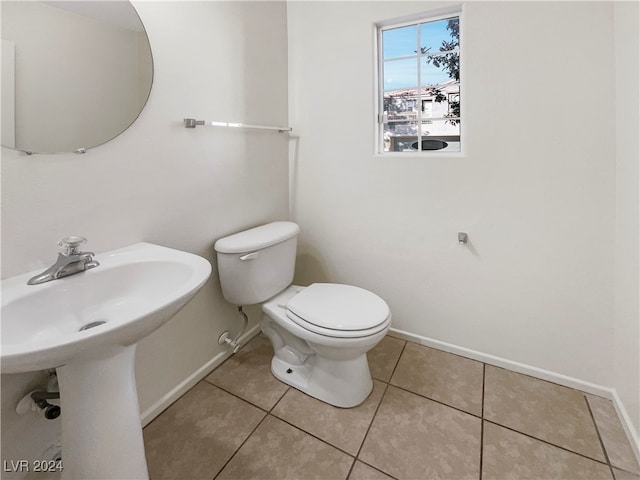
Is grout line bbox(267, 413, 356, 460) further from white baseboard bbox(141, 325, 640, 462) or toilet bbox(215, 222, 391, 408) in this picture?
white baseboard bbox(141, 325, 640, 462)

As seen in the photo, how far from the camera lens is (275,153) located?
6.40 feet

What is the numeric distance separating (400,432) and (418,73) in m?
1.69

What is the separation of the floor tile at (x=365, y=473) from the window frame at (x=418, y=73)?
137 cm

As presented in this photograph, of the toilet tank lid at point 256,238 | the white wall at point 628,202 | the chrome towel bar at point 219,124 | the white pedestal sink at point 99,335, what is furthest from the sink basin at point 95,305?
the white wall at point 628,202

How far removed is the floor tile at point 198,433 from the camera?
121cm

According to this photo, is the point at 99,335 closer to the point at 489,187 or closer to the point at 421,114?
the point at 489,187

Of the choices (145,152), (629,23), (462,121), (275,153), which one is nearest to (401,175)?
(462,121)

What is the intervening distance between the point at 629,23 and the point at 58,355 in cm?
192

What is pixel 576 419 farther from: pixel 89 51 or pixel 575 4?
pixel 89 51

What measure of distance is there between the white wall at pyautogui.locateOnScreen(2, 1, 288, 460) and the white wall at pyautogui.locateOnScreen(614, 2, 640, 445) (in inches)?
59.8

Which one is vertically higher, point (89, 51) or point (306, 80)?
point (306, 80)

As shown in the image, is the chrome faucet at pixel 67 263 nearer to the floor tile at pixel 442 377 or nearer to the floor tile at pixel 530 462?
the floor tile at pixel 442 377

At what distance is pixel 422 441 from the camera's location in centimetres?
130

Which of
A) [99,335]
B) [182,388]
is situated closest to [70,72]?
[99,335]
